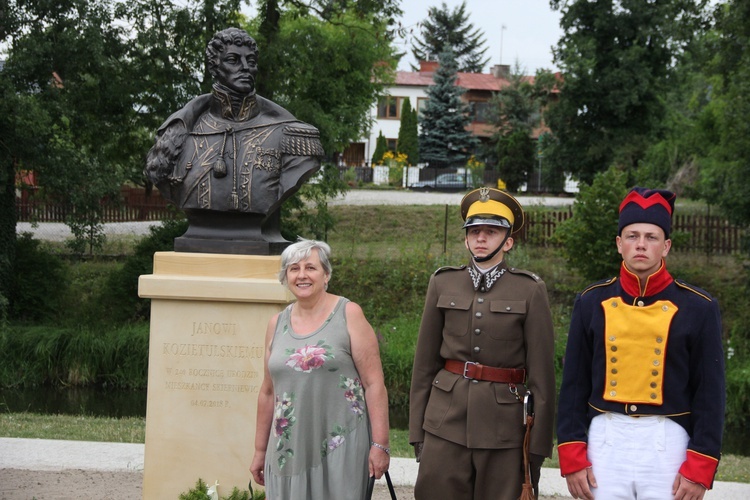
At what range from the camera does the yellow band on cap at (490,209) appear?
4.23 meters

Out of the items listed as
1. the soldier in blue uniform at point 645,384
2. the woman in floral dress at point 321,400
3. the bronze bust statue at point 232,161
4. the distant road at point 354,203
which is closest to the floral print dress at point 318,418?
the woman in floral dress at point 321,400

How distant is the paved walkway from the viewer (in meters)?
6.39

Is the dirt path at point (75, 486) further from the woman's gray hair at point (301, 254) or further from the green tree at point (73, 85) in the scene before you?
the green tree at point (73, 85)

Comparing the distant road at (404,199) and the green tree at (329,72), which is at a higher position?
the green tree at (329,72)

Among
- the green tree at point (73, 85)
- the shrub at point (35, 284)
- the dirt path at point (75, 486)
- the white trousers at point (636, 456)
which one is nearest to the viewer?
the white trousers at point (636, 456)

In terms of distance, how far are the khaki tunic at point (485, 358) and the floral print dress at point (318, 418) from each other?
29 centimetres

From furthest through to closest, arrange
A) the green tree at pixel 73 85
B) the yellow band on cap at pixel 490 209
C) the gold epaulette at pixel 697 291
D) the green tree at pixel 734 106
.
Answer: the green tree at pixel 734 106, the green tree at pixel 73 85, the yellow band on cap at pixel 490 209, the gold epaulette at pixel 697 291

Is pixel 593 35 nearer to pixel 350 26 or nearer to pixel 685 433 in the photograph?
pixel 350 26

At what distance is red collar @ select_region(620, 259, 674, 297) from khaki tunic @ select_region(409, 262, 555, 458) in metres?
0.48

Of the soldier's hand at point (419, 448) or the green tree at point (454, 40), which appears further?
the green tree at point (454, 40)

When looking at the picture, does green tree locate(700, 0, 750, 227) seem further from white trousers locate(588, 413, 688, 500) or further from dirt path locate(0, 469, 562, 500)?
white trousers locate(588, 413, 688, 500)

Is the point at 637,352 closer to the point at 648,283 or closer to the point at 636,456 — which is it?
the point at 648,283

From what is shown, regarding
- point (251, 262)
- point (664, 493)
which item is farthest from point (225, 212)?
point (664, 493)

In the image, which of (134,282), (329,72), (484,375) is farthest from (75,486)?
(329,72)
